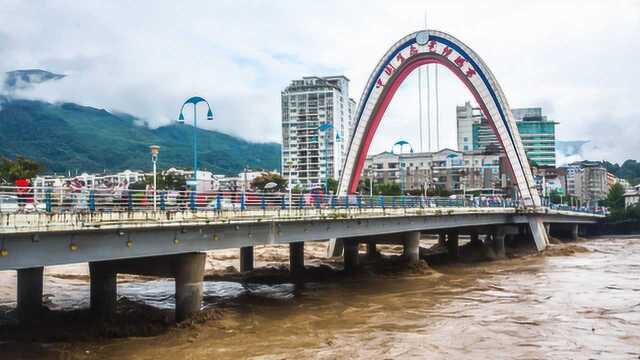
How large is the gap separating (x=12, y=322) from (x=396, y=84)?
6797cm

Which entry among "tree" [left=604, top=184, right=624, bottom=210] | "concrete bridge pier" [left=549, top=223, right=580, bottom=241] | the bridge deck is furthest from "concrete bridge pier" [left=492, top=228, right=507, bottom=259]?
"tree" [left=604, top=184, right=624, bottom=210]

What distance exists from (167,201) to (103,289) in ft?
18.5

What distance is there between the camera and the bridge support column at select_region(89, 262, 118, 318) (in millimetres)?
29891

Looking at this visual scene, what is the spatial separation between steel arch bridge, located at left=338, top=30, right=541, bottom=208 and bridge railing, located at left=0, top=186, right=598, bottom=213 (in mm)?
29706

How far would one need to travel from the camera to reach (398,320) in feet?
98.8

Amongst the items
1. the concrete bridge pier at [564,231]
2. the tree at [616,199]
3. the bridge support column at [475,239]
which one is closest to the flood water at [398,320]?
the bridge support column at [475,239]

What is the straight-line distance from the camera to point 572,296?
37125mm

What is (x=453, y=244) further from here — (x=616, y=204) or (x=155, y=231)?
(x=616, y=204)

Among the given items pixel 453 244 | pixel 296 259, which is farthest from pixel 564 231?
pixel 296 259

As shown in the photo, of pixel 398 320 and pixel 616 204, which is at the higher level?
pixel 616 204

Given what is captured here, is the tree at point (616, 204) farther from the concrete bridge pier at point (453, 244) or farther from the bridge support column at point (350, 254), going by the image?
the bridge support column at point (350, 254)

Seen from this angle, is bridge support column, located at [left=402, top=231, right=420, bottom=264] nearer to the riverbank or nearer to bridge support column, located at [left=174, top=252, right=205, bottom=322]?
the riverbank

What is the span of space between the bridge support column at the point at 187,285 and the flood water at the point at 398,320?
99 cm

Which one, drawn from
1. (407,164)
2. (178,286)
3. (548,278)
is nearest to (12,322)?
(178,286)
